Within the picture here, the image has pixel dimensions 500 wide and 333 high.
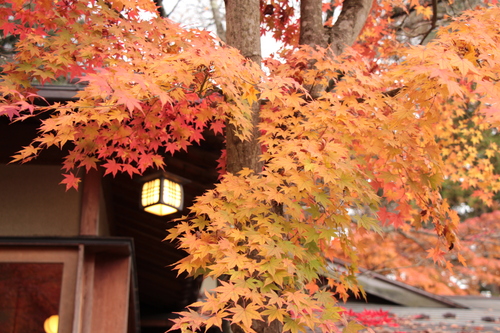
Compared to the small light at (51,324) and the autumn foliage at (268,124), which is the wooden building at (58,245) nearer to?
the small light at (51,324)

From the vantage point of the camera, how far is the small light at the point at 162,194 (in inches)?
210

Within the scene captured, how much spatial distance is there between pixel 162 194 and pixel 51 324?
1.78 m

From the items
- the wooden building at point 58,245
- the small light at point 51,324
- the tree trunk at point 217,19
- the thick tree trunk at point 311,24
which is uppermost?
the tree trunk at point 217,19

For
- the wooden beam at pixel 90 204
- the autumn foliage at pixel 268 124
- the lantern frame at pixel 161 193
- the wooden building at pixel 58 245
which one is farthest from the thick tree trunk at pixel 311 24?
the wooden beam at pixel 90 204

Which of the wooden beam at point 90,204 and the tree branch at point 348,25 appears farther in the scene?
the wooden beam at point 90,204

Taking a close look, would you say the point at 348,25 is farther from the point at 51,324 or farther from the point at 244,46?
the point at 51,324

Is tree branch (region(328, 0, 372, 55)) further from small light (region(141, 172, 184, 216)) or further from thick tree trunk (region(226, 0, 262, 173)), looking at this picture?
small light (region(141, 172, 184, 216))

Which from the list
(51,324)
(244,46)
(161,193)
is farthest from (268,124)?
(51,324)

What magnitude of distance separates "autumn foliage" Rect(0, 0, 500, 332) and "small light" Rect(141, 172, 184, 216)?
2.57 feet

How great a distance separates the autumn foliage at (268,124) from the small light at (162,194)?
2.57ft

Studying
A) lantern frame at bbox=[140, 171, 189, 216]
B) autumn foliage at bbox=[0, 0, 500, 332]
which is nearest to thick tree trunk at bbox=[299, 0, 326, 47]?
autumn foliage at bbox=[0, 0, 500, 332]

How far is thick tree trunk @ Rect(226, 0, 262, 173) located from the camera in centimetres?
423

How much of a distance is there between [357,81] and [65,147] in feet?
11.0

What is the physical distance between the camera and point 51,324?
5.16m
